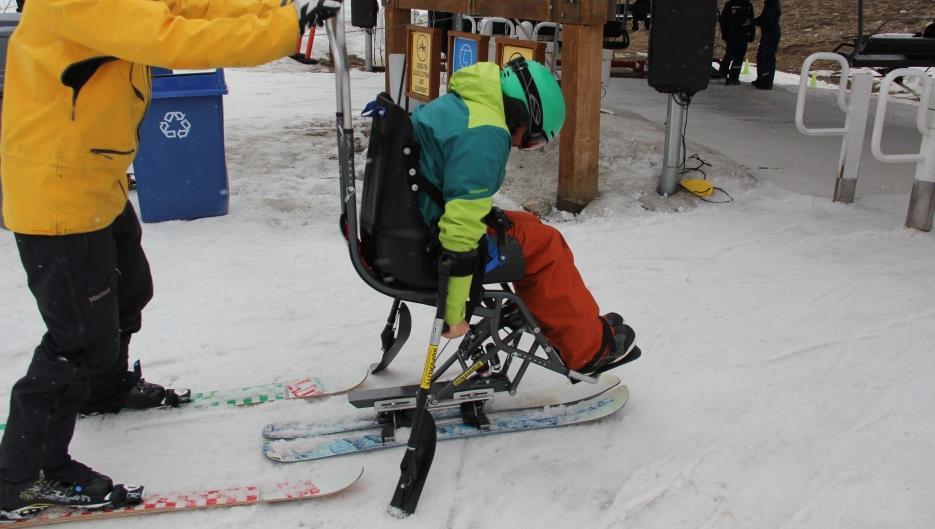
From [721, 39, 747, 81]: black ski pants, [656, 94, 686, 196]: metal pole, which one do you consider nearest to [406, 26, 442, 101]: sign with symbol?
[656, 94, 686, 196]: metal pole

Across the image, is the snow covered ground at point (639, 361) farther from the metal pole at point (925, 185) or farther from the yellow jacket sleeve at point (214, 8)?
the yellow jacket sleeve at point (214, 8)

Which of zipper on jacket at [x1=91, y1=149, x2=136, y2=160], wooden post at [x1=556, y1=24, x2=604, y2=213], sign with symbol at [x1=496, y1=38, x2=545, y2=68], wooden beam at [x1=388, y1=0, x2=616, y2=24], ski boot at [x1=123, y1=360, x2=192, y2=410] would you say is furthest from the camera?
sign with symbol at [x1=496, y1=38, x2=545, y2=68]

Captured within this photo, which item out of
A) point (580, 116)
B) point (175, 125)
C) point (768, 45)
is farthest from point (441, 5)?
point (768, 45)

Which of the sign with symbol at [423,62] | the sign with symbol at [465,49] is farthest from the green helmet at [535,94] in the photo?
the sign with symbol at [423,62]

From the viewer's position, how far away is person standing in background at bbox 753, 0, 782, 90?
11.8 m

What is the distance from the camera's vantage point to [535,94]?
283cm

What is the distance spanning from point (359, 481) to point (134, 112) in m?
1.49

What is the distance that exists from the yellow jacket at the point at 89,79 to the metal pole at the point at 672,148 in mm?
4266

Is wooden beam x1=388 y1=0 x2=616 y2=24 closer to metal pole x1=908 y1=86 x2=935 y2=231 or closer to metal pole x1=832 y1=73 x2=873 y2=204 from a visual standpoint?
metal pole x1=832 y1=73 x2=873 y2=204

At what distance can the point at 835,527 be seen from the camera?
2.78 metres

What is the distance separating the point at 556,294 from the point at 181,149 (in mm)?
3605

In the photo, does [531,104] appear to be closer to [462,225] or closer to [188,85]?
[462,225]

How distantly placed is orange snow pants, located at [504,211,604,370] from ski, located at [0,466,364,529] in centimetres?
90

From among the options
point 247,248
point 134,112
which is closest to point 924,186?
point 247,248
